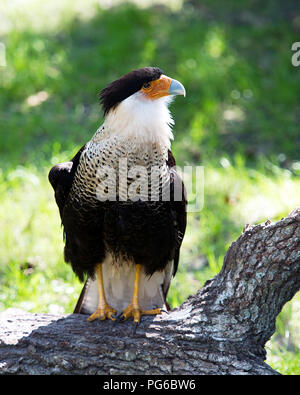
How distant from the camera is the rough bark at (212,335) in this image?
2.68 meters

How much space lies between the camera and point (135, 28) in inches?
303

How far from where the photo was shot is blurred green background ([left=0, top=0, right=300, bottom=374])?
4.29 metres

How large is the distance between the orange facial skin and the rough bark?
2.97 feet

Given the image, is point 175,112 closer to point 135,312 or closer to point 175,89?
point 175,89

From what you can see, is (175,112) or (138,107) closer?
(138,107)

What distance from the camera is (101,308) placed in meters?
3.22

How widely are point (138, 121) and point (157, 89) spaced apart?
25 centimetres

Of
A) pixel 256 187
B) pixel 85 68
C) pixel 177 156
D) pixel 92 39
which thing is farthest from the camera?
pixel 92 39

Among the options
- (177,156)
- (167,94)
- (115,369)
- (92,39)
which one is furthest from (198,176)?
(92,39)

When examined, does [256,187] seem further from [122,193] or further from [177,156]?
[122,193]

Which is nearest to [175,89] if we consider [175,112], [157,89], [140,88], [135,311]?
[157,89]

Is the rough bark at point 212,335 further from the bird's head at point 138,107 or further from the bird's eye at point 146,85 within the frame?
the bird's eye at point 146,85

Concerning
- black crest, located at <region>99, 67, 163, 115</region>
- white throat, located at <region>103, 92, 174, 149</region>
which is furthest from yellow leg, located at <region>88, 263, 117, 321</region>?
black crest, located at <region>99, 67, 163, 115</region>
